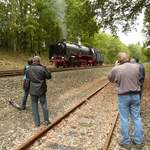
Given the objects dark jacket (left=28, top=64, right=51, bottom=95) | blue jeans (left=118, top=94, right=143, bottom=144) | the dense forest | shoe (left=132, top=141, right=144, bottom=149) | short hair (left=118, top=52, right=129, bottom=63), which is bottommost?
shoe (left=132, top=141, right=144, bottom=149)

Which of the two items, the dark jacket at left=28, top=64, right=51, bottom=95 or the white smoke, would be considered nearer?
the dark jacket at left=28, top=64, right=51, bottom=95

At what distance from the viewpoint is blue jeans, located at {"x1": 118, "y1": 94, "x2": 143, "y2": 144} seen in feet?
30.5

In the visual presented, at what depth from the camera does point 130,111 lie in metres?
9.55

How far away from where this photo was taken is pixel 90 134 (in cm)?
1050

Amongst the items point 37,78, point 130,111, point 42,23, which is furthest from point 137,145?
point 42,23

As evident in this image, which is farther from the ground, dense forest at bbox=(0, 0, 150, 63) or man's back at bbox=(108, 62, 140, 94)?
dense forest at bbox=(0, 0, 150, 63)

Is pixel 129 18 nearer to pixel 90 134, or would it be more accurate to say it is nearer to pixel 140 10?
pixel 140 10

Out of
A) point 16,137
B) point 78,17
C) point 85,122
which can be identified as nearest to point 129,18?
point 78,17

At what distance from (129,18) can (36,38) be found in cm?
3702

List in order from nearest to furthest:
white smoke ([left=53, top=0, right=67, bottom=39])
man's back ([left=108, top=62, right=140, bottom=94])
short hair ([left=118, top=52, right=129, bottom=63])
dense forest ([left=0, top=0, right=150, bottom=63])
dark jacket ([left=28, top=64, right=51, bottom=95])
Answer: man's back ([left=108, top=62, right=140, bottom=94]) → short hair ([left=118, top=52, right=129, bottom=63]) → dark jacket ([left=28, top=64, right=51, bottom=95]) → dense forest ([left=0, top=0, right=150, bottom=63]) → white smoke ([left=53, top=0, right=67, bottom=39])

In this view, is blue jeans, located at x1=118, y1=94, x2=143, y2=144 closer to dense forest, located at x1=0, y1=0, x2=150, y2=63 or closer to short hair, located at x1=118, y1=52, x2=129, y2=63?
short hair, located at x1=118, y1=52, x2=129, y2=63

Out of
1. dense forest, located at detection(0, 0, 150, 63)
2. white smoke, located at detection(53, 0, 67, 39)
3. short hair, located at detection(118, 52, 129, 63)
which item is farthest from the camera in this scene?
white smoke, located at detection(53, 0, 67, 39)

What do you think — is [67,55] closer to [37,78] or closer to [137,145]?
[37,78]

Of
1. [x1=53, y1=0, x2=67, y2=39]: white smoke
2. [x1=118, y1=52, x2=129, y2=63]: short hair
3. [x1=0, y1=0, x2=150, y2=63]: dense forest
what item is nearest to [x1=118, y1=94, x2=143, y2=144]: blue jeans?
[x1=118, y1=52, x2=129, y2=63]: short hair
